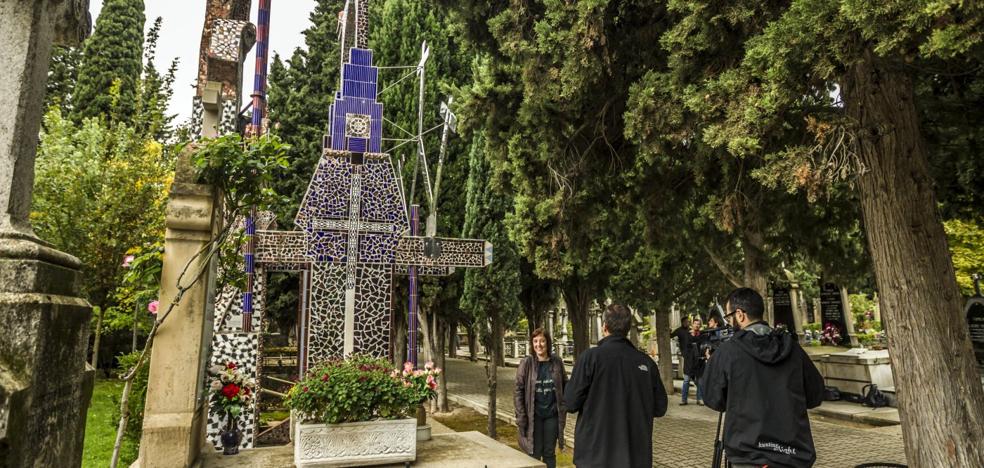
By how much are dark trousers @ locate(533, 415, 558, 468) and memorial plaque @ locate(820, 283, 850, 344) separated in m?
16.0

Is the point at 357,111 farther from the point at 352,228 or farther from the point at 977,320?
the point at 977,320

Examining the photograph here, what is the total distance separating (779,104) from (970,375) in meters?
2.78

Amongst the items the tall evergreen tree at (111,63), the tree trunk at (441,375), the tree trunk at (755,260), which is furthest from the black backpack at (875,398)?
the tall evergreen tree at (111,63)

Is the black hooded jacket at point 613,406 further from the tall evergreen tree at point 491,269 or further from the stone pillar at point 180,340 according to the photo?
the tall evergreen tree at point 491,269

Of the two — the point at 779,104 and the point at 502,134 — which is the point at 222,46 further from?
the point at 779,104

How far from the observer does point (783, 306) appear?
17844mm

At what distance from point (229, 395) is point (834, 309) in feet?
63.8

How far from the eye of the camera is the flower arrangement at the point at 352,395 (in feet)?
17.8

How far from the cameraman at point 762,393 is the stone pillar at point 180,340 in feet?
13.4

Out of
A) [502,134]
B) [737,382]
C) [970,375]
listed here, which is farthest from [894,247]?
[502,134]

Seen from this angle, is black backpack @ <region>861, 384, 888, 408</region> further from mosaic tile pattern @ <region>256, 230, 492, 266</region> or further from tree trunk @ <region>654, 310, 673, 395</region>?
mosaic tile pattern @ <region>256, 230, 492, 266</region>

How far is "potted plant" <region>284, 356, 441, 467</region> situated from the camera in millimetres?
5359

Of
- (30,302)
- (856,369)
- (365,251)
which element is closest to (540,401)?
(365,251)

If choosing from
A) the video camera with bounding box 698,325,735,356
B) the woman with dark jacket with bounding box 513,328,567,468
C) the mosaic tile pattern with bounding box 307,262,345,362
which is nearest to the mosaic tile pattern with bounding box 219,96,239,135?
the mosaic tile pattern with bounding box 307,262,345,362
